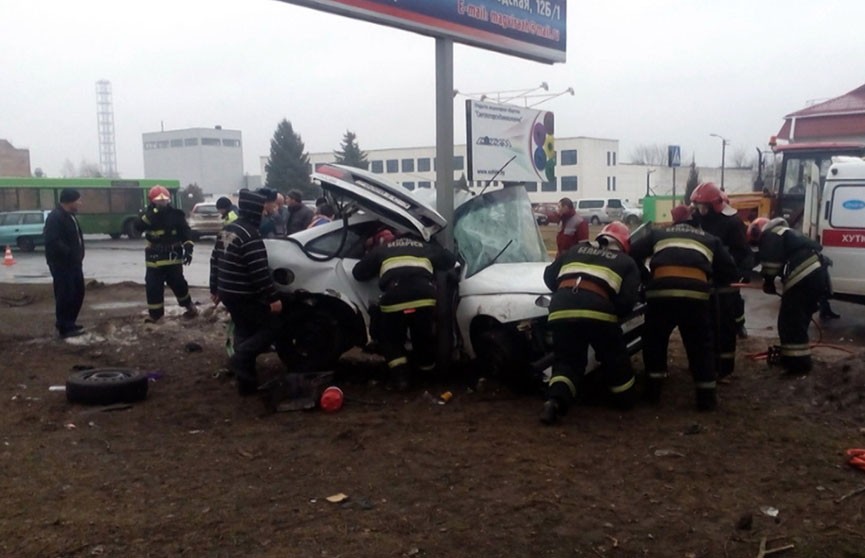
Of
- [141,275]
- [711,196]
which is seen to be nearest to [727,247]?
[711,196]

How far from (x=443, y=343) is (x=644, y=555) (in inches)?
150

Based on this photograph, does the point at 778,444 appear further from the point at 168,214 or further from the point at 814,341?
the point at 168,214

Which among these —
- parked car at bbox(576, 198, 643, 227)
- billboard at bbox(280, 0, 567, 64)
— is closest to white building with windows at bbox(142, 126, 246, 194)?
parked car at bbox(576, 198, 643, 227)

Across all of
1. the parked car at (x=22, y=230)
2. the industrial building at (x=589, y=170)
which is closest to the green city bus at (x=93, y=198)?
the parked car at (x=22, y=230)

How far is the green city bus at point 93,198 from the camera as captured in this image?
31.9 metres

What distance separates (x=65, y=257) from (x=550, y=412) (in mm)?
6610

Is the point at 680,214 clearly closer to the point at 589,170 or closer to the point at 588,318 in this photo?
the point at 588,318

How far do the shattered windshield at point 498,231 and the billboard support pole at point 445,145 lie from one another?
0.19 meters

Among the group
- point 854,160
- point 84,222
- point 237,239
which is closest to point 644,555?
point 237,239

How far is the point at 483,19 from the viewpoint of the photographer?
27.8 feet

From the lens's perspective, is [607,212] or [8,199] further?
[607,212]

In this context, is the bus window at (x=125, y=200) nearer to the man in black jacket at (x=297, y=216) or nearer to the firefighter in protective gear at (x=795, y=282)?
the man in black jacket at (x=297, y=216)

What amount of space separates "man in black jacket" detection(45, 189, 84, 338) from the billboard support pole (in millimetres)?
4685

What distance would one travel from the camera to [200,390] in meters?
7.62
